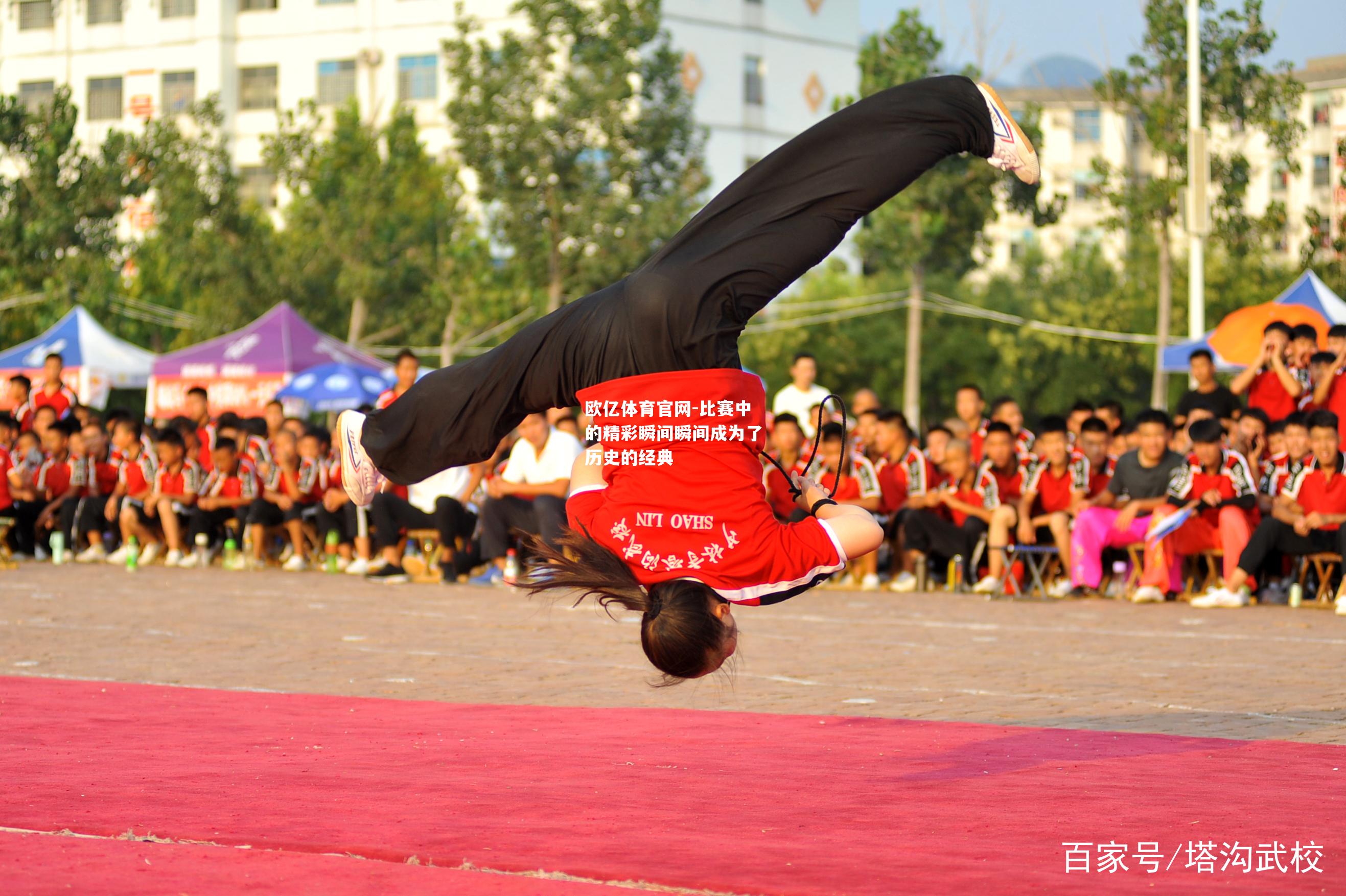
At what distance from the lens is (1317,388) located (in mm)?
13242

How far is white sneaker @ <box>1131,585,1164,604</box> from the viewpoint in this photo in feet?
43.6

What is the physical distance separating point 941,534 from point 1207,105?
15.6 meters

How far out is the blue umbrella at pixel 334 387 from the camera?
869 inches

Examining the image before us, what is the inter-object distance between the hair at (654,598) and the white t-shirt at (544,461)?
370 inches

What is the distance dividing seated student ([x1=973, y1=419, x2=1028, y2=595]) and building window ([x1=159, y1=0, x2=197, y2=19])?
4760 cm

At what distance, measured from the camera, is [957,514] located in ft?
47.2

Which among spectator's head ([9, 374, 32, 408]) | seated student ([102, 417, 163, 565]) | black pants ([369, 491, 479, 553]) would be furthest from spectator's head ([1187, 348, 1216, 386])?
spectator's head ([9, 374, 32, 408])

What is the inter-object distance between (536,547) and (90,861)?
1.64 m

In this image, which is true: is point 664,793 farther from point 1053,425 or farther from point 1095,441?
point 1095,441

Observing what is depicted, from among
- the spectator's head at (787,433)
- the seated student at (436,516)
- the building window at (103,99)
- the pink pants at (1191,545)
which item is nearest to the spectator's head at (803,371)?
the spectator's head at (787,433)

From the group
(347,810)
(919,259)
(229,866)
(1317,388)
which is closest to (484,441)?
(347,810)

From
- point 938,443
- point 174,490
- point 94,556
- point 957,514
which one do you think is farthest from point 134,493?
point 957,514

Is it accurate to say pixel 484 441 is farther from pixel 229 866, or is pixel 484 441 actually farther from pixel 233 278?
pixel 233 278

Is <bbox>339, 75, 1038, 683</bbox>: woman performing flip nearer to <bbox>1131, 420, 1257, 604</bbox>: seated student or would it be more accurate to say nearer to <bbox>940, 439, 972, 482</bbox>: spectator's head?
<bbox>1131, 420, 1257, 604</bbox>: seated student
